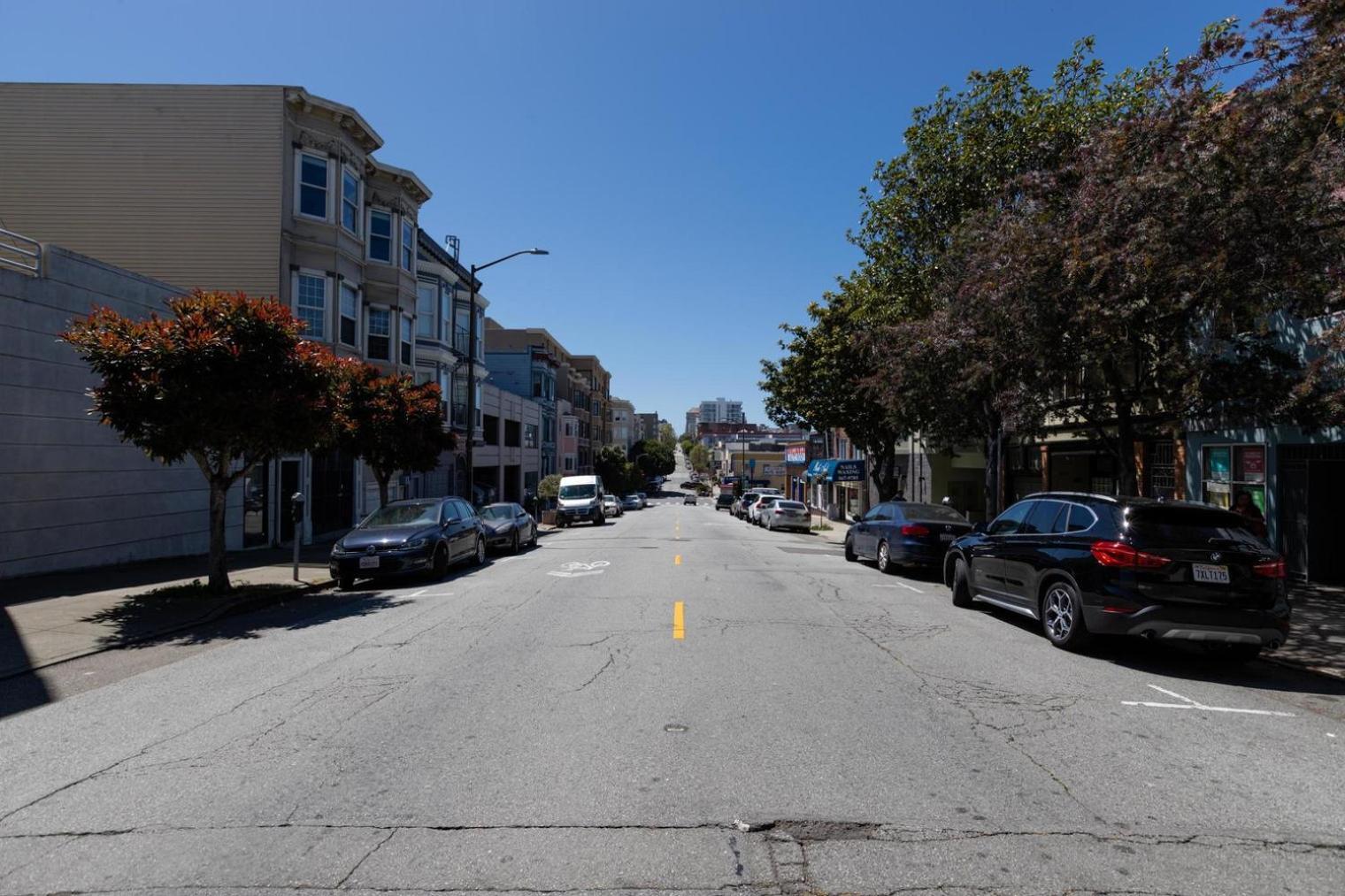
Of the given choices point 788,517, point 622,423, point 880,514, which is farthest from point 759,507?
point 622,423

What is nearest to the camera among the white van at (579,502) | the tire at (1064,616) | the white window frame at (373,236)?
the tire at (1064,616)

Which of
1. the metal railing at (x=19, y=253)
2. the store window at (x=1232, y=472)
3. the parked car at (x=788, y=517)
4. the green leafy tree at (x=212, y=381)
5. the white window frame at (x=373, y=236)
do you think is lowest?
the parked car at (x=788, y=517)

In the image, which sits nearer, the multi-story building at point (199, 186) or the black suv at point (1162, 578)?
the black suv at point (1162, 578)

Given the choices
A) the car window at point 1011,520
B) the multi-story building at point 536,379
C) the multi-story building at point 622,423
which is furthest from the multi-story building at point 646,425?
the car window at point 1011,520

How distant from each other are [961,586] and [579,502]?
27.7 meters

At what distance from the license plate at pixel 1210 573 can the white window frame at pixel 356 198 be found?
74.4ft

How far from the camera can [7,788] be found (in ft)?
14.7

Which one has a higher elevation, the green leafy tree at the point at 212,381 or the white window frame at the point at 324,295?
the white window frame at the point at 324,295

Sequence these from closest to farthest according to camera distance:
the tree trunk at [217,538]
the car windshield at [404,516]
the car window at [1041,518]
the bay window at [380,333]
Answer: the car window at [1041,518] < the tree trunk at [217,538] < the car windshield at [404,516] < the bay window at [380,333]

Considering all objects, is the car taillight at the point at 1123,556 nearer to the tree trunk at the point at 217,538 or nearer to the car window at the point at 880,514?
the car window at the point at 880,514

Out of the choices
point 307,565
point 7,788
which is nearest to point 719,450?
point 307,565

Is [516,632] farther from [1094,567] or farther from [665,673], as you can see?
[1094,567]

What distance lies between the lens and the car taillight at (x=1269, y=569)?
731 centimetres

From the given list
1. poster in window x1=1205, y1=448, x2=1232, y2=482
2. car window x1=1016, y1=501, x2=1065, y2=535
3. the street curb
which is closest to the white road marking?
car window x1=1016, y1=501, x2=1065, y2=535
